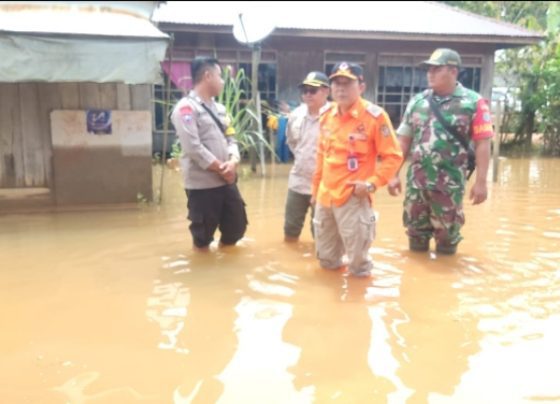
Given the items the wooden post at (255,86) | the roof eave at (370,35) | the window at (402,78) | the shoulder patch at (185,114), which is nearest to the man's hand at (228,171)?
the shoulder patch at (185,114)

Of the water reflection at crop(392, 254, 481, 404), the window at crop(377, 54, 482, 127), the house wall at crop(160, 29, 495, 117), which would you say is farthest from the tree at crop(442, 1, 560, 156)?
the water reflection at crop(392, 254, 481, 404)

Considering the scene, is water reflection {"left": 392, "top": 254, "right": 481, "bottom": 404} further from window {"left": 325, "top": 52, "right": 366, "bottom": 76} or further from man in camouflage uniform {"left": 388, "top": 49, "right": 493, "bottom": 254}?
window {"left": 325, "top": 52, "right": 366, "bottom": 76}

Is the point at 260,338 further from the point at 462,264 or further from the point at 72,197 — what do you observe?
the point at 72,197

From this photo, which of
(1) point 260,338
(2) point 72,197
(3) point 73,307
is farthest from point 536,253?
(2) point 72,197

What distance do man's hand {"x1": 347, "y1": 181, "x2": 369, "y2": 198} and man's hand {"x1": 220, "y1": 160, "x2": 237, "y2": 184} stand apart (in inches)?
45.2

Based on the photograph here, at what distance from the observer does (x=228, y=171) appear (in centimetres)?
464

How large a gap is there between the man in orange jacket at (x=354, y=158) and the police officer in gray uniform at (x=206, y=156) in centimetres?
99

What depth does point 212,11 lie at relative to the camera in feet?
43.1

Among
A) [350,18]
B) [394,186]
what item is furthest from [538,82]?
[394,186]

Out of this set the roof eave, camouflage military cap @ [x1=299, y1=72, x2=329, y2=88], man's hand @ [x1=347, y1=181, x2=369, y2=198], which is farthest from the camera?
the roof eave

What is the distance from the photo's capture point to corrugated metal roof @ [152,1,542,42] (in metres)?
12.1

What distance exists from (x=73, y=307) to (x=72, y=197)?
325 centimetres

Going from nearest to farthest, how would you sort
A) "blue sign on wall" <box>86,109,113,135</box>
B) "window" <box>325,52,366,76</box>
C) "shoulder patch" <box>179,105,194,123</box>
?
"shoulder patch" <box>179,105,194,123</box> < "blue sign on wall" <box>86,109,113,135</box> < "window" <box>325,52,366,76</box>

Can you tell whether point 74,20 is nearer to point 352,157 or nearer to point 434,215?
point 352,157
